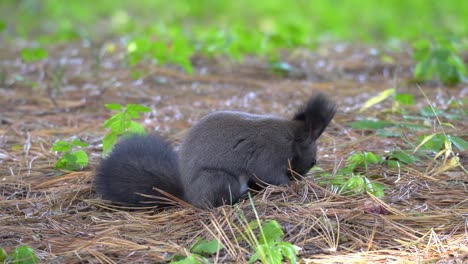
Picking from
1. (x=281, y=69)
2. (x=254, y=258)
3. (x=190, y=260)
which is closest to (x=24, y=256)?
(x=190, y=260)

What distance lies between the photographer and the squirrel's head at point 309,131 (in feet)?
10.6

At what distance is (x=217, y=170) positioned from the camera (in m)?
3.09

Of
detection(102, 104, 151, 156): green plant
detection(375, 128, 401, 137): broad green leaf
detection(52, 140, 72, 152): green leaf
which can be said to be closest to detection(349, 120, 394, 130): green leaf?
detection(375, 128, 401, 137): broad green leaf

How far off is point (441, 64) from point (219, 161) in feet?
9.54

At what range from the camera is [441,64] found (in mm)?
5270

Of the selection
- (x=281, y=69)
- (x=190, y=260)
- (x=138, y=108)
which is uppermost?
(x=138, y=108)

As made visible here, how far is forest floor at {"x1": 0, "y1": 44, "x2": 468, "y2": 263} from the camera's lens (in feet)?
8.43

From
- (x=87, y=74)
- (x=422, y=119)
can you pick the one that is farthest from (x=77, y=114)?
Answer: (x=422, y=119)

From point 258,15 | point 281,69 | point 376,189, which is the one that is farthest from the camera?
point 258,15

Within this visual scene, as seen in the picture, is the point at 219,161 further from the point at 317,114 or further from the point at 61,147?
the point at 61,147

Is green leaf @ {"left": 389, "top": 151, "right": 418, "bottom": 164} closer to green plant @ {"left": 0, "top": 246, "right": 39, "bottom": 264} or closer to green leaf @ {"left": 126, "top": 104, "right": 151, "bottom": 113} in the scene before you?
green leaf @ {"left": 126, "top": 104, "right": 151, "bottom": 113}

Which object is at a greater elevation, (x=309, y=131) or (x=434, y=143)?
(x=309, y=131)

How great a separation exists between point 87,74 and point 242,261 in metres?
4.24

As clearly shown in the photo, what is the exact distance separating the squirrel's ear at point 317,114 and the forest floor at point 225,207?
272 mm
